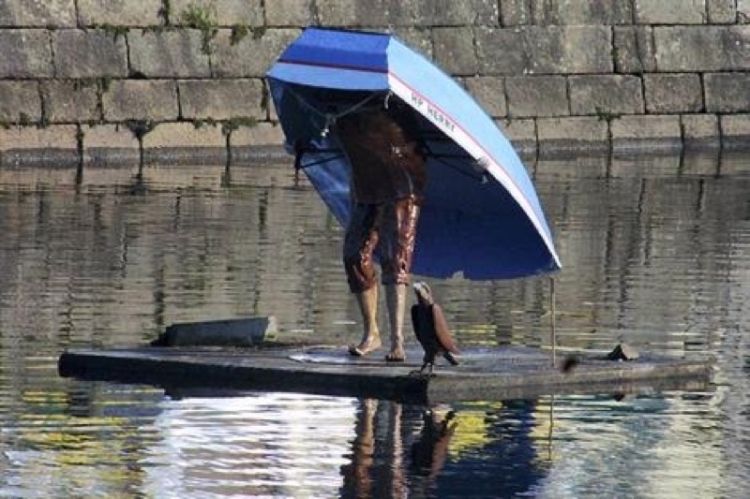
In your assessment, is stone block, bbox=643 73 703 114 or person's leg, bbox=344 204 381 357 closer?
person's leg, bbox=344 204 381 357

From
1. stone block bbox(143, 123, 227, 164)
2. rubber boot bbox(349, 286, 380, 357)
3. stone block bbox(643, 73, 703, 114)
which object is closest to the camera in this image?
rubber boot bbox(349, 286, 380, 357)

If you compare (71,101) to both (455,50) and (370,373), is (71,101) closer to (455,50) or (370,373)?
(455,50)

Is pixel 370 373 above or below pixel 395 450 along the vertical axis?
above

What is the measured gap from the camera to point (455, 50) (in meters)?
32.2

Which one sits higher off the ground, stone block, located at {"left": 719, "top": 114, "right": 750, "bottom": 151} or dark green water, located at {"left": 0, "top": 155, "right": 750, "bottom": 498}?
stone block, located at {"left": 719, "top": 114, "right": 750, "bottom": 151}

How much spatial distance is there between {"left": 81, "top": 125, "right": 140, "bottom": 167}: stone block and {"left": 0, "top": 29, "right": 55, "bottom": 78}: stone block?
79cm

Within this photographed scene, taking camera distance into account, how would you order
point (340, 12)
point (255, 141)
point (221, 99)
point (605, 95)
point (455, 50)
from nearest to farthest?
point (221, 99), point (255, 141), point (340, 12), point (455, 50), point (605, 95)

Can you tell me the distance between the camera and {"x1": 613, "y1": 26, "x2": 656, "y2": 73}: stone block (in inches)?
1324

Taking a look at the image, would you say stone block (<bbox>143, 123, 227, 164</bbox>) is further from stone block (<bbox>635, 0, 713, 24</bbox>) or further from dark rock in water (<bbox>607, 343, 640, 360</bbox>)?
dark rock in water (<bbox>607, 343, 640, 360</bbox>)

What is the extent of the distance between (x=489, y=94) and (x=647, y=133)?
273 centimetres

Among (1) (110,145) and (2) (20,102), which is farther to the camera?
(1) (110,145)

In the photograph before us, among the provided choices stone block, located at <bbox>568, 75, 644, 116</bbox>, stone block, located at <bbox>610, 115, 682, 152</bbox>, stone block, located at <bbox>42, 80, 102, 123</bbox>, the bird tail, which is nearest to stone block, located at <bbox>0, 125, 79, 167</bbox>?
stone block, located at <bbox>42, 80, 102, 123</bbox>

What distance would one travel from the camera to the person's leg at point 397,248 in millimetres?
13961

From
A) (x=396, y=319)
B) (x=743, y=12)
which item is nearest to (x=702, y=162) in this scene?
Answer: (x=743, y=12)
